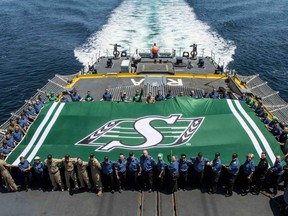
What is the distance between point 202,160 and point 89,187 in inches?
175

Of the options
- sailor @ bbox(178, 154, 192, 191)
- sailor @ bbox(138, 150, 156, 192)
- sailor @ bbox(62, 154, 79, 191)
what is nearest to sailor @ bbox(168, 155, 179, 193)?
sailor @ bbox(178, 154, 192, 191)

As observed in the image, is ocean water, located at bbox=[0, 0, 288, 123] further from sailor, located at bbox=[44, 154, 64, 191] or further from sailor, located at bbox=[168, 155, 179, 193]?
sailor, located at bbox=[168, 155, 179, 193]

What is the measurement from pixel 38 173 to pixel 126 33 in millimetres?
32319

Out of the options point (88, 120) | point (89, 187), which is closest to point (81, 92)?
point (88, 120)

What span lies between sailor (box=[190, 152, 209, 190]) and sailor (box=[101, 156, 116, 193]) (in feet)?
9.82

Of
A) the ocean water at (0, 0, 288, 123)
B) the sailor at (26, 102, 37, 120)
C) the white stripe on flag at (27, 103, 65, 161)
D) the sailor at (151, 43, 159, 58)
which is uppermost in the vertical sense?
the white stripe on flag at (27, 103, 65, 161)

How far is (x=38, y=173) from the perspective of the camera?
1171 centimetres

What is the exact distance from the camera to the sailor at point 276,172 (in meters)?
11.2

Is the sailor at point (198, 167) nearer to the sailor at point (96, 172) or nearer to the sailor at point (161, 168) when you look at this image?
the sailor at point (161, 168)

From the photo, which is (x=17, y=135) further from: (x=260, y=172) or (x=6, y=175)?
(x=260, y=172)

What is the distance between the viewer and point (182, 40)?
3909 cm

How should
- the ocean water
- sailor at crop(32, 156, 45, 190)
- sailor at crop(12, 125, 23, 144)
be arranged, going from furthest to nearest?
1. the ocean water
2. sailor at crop(12, 125, 23, 144)
3. sailor at crop(32, 156, 45, 190)

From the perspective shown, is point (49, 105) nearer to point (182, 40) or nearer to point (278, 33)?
Answer: point (182, 40)

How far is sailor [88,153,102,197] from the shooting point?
11.3 meters
